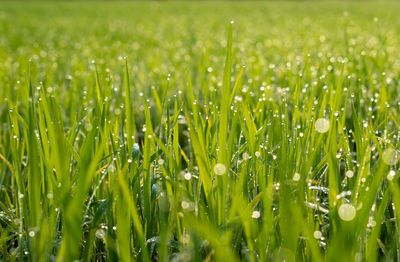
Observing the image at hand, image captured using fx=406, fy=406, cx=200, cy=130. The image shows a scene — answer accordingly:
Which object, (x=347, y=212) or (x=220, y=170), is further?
(x=220, y=170)

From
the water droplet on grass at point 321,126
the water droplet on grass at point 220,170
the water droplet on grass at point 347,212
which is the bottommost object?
the water droplet on grass at point 347,212

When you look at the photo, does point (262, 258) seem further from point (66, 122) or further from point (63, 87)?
point (63, 87)

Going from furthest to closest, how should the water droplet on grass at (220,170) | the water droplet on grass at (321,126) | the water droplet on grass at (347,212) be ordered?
the water droplet on grass at (321,126) < the water droplet on grass at (220,170) < the water droplet on grass at (347,212)

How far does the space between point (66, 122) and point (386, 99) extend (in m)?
1.39

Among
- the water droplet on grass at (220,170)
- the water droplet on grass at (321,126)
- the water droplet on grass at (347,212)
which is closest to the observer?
the water droplet on grass at (347,212)

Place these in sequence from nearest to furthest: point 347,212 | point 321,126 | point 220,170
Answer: point 347,212 → point 220,170 → point 321,126

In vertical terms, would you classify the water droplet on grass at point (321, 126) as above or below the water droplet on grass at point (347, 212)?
above

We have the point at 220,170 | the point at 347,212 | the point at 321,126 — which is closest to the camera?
the point at 347,212

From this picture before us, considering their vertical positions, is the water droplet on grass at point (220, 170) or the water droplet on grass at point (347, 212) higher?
the water droplet on grass at point (220, 170)

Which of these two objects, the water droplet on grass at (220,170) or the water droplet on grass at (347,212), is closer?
the water droplet on grass at (347,212)

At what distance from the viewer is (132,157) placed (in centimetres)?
102

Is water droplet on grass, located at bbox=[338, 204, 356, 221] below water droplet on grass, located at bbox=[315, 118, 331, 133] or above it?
below

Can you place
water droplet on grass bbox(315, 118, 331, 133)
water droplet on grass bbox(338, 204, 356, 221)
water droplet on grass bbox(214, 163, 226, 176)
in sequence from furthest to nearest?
water droplet on grass bbox(315, 118, 331, 133) → water droplet on grass bbox(214, 163, 226, 176) → water droplet on grass bbox(338, 204, 356, 221)

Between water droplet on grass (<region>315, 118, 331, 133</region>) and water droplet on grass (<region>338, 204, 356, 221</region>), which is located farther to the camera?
water droplet on grass (<region>315, 118, 331, 133</region>)
